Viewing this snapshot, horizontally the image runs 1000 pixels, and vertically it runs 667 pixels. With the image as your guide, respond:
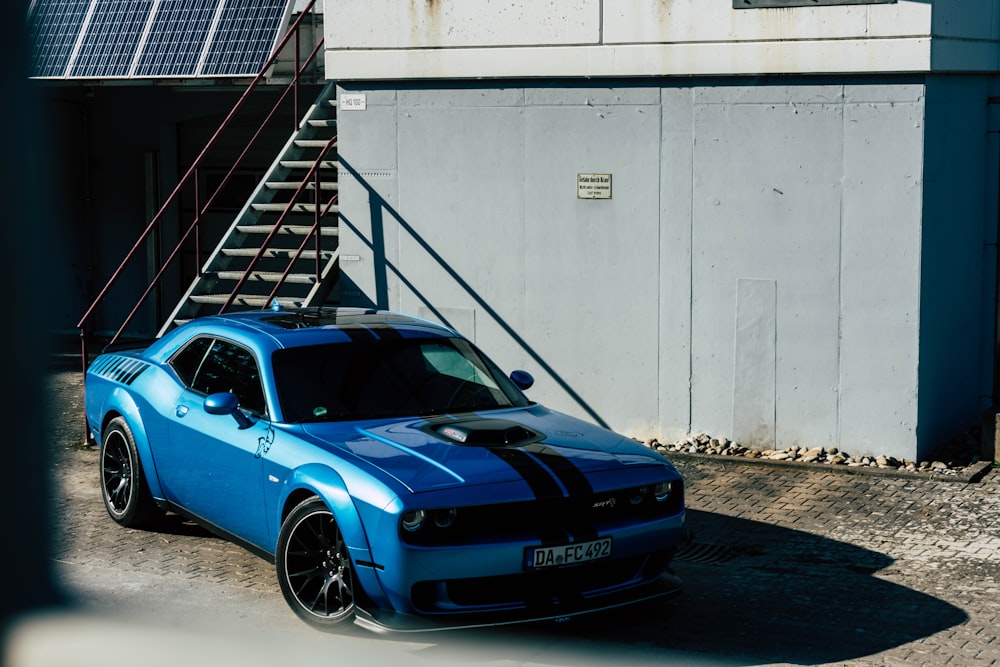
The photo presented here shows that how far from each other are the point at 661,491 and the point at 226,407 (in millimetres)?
2361

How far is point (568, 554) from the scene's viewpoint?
5824 millimetres

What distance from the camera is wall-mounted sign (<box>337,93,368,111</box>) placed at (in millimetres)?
12125

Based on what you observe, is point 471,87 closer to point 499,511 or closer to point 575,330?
point 575,330

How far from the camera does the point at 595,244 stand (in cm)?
1122

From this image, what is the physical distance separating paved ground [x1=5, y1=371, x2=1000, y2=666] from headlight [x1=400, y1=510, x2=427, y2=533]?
20.9 inches

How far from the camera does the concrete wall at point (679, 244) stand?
1011 centimetres

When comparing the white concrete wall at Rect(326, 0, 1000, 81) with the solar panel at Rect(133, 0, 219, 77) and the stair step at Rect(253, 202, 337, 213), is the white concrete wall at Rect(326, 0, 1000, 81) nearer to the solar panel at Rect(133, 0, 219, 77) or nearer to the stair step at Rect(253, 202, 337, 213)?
the stair step at Rect(253, 202, 337, 213)

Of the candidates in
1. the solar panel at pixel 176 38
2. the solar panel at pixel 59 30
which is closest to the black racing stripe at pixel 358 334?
the solar panel at pixel 176 38

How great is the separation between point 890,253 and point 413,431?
16.8 feet

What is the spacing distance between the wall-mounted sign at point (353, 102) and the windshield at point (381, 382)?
5110 millimetres

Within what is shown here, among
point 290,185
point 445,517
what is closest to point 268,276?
point 290,185

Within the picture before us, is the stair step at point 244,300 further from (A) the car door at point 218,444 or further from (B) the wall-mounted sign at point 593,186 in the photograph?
(A) the car door at point 218,444

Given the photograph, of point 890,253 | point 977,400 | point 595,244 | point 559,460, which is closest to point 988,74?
point 890,253

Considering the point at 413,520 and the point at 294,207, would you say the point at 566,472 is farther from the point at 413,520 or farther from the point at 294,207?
the point at 294,207
